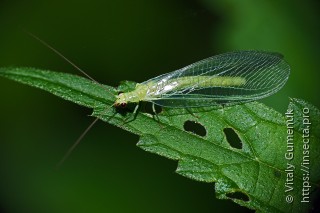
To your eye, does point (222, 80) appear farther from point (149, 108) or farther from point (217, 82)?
point (149, 108)

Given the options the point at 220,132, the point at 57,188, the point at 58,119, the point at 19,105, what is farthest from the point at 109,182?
the point at 220,132

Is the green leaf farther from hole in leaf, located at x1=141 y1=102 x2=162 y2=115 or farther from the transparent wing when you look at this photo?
the transparent wing

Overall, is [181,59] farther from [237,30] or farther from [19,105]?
[19,105]

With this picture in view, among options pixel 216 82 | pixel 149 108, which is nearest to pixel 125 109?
pixel 149 108

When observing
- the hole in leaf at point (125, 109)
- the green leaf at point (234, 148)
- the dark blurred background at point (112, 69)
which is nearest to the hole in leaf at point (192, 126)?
the green leaf at point (234, 148)

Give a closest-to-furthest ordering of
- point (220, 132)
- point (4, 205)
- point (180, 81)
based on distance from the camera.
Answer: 1. point (220, 132)
2. point (180, 81)
3. point (4, 205)

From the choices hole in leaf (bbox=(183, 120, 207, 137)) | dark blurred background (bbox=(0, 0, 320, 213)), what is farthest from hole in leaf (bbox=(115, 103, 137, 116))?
dark blurred background (bbox=(0, 0, 320, 213))
